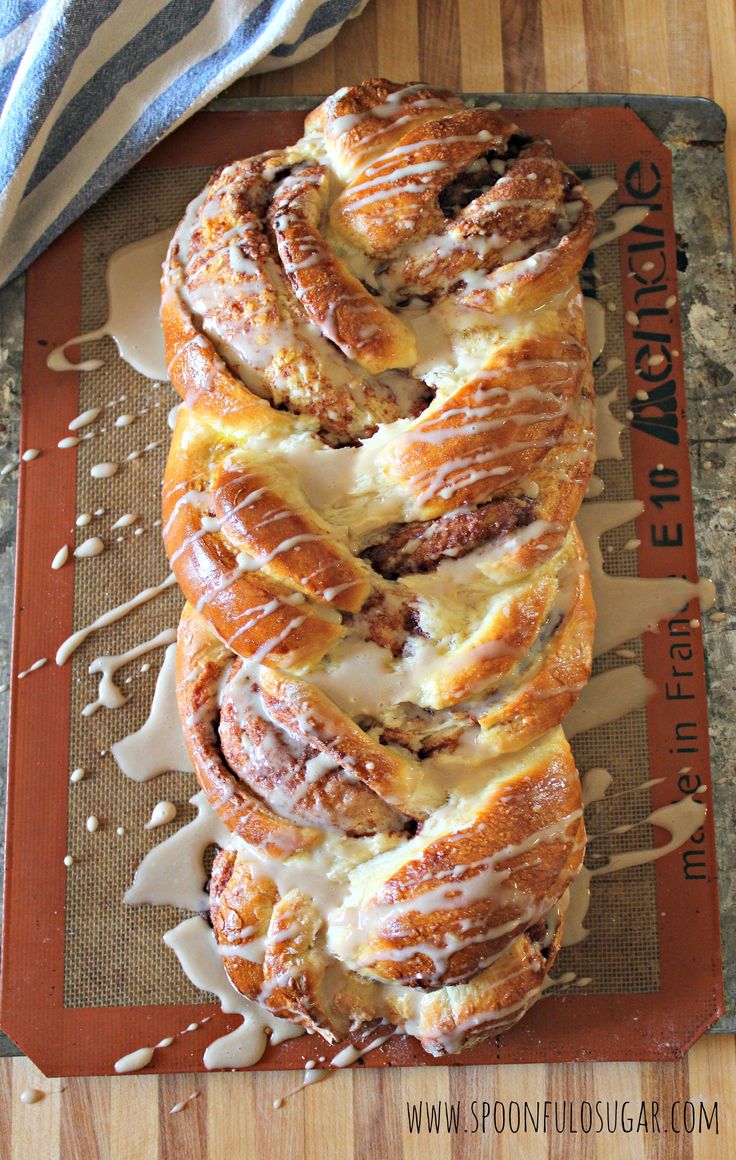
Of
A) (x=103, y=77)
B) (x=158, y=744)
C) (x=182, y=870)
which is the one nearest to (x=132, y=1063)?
(x=182, y=870)

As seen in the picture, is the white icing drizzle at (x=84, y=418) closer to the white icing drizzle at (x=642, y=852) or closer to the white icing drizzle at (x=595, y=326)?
the white icing drizzle at (x=595, y=326)

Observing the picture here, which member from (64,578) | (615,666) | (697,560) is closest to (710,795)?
Answer: (615,666)

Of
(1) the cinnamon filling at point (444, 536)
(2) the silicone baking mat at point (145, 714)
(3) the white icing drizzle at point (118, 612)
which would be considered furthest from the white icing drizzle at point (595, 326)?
(3) the white icing drizzle at point (118, 612)

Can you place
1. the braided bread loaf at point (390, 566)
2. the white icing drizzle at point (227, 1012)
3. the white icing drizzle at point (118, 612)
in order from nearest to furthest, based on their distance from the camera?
the braided bread loaf at point (390, 566) → the white icing drizzle at point (227, 1012) → the white icing drizzle at point (118, 612)

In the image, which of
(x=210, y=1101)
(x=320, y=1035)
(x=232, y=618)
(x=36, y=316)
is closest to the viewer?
(x=232, y=618)

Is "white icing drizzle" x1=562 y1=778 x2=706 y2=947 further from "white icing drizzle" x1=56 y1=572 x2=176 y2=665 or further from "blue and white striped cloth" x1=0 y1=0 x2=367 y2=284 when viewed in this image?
"blue and white striped cloth" x1=0 y1=0 x2=367 y2=284

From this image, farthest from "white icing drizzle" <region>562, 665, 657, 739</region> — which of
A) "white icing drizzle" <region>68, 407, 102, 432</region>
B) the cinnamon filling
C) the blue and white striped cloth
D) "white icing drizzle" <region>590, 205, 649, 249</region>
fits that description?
the blue and white striped cloth

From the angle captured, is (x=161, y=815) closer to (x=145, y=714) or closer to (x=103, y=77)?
(x=145, y=714)

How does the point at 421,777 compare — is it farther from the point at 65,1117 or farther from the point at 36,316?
the point at 36,316
